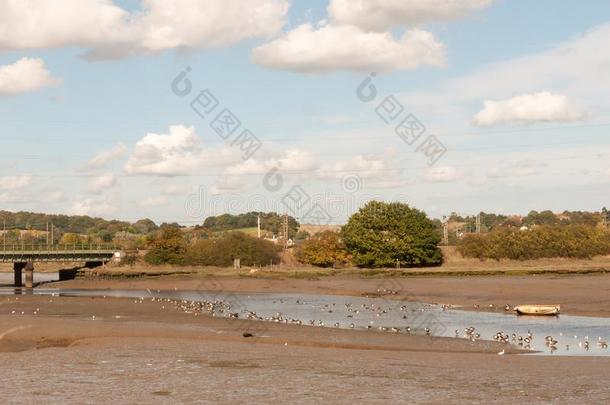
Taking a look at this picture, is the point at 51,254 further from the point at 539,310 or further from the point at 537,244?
the point at 537,244

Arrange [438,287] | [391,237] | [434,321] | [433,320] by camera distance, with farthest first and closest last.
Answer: [391,237], [438,287], [433,320], [434,321]

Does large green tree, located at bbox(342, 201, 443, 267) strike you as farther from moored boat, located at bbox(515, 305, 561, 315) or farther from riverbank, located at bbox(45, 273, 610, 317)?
moored boat, located at bbox(515, 305, 561, 315)

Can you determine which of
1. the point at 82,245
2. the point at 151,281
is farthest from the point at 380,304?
the point at 82,245

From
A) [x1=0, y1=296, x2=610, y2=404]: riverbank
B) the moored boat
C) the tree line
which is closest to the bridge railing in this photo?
the tree line

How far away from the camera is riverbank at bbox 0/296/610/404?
23.4 m

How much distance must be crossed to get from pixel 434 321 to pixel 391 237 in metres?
67.3

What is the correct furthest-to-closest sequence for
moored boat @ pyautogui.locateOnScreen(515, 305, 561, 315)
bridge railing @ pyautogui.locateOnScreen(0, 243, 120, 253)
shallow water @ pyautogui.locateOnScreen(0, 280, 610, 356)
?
bridge railing @ pyautogui.locateOnScreen(0, 243, 120, 253) < moored boat @ pyautogui.locateOnScreen(515, 305, 561, 315) < shallow water @ pyautogui.locateOnScreen(0, 280, 610, 356)

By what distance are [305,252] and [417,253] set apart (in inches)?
733

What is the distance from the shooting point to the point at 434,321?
49156 mm

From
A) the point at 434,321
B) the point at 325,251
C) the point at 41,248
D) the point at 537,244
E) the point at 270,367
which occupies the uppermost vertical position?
the point at 41,248

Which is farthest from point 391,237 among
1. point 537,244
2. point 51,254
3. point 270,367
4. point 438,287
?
point 270,367

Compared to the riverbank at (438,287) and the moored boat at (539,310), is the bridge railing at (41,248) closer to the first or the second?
the riverbank at (438,287)

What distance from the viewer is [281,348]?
34781mm

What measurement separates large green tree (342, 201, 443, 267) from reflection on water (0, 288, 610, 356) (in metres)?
43.8
